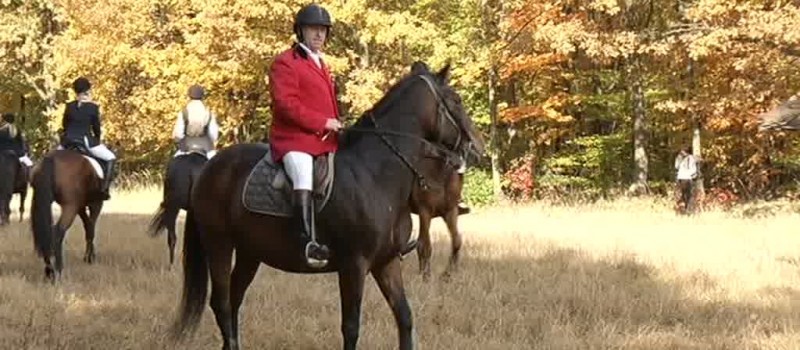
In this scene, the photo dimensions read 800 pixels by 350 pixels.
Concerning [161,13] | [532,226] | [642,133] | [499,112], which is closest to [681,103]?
[642,133]

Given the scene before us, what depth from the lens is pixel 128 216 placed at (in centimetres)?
1873

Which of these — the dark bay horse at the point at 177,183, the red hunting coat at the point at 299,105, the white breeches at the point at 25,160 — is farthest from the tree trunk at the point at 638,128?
the red hunting coat at the point at 299,105

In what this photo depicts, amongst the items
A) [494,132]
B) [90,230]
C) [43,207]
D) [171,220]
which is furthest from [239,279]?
[494,132]

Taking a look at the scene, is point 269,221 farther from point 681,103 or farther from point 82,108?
point 681,103

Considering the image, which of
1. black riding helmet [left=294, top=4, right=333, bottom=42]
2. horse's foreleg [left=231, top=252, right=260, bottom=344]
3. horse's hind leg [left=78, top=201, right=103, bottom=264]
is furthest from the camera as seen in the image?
horse's hind leg [left=78, top=201, right=103, bottom=264]

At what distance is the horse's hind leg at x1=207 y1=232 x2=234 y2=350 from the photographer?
6840 millimetres

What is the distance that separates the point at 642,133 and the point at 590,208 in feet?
22.9

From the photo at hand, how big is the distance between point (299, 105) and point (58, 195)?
566cm

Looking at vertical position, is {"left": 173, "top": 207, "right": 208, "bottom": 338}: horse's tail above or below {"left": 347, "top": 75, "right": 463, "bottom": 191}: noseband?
below

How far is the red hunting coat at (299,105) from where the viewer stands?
6.10 meters

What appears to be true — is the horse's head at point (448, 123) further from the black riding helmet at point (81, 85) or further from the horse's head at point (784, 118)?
the horse's head at point (784, 118)

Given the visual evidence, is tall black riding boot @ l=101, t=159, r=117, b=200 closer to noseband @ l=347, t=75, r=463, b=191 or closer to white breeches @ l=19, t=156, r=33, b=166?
noseband @ l=347, t=75, r=463, b=191

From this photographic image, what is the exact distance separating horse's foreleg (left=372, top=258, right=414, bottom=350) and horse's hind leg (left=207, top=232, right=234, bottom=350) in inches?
49.5

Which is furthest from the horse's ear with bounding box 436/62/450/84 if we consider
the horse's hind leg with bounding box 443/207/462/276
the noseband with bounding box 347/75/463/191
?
the horse's hind leg with bounding box 443/207/462/276
